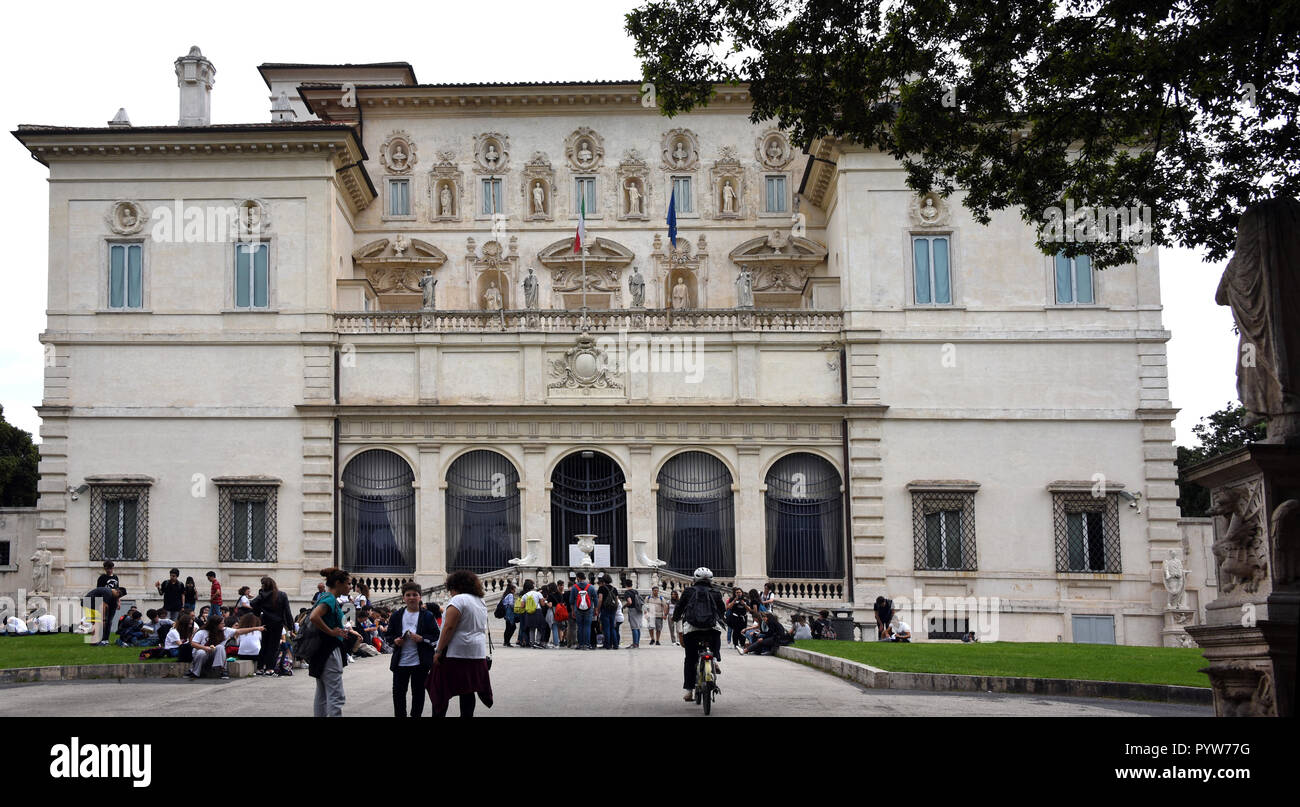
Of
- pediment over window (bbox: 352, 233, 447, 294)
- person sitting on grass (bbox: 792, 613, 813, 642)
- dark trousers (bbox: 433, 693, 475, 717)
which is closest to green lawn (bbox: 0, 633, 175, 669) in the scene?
dark trousers (bbox: 433, 693, 475, 717)

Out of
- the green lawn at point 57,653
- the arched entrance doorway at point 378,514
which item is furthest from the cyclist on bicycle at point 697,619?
the arched entrance doorway at point 378,514

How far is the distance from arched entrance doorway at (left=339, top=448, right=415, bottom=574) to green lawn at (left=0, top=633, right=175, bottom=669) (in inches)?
376

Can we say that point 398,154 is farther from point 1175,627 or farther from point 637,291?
point 1175,627

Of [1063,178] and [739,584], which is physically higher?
[1063,178]

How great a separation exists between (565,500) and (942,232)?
13.7 m

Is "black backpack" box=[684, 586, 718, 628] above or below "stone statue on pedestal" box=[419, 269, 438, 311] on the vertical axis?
below

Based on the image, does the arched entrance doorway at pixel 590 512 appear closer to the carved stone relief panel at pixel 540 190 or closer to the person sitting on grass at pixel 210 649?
the carved stone relief panel at pixel 540 190

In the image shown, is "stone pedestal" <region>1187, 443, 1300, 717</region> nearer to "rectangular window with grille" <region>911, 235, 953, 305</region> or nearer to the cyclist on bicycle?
the cyclist on bicycle

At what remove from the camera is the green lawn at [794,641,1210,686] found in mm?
21219

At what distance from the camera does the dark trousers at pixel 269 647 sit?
75.1 ft
